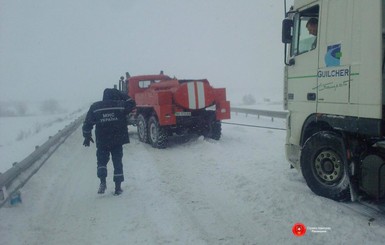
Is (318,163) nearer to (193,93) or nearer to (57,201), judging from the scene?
(57,201)

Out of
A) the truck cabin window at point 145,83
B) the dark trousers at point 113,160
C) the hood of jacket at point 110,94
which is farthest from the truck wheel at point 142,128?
the dark trousers at point 113,160

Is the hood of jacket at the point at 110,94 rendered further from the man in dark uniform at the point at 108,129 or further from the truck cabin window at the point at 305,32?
the truck cabin window at the point at 305,32

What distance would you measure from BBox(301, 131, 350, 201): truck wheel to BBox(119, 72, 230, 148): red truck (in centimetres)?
529

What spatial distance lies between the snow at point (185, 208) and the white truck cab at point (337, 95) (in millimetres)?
530

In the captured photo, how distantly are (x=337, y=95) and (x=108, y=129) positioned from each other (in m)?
3.81

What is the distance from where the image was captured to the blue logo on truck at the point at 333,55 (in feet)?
16.9

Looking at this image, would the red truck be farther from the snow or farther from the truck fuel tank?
the truck fuel tank

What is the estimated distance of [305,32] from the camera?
6090 mm

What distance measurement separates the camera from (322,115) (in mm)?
5559

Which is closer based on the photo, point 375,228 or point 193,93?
point 375,228

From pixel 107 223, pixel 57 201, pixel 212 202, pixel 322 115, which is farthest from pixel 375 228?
pixel 57 201

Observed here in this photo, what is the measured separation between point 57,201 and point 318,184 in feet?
14.2

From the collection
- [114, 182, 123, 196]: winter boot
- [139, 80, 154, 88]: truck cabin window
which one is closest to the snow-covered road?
[114, 182, 123, 196]: winter boot

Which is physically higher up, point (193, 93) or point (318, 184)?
point (193, 93)
